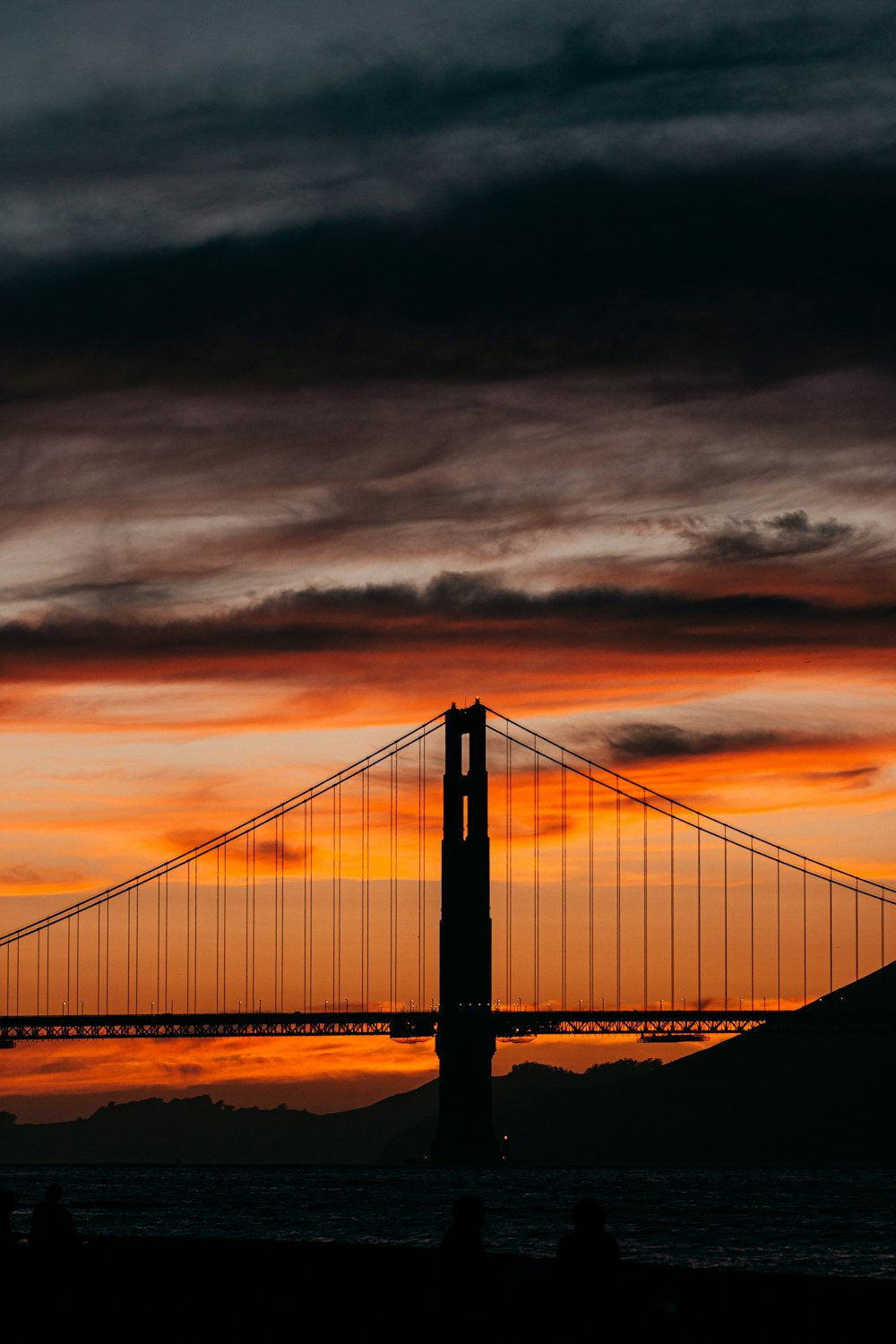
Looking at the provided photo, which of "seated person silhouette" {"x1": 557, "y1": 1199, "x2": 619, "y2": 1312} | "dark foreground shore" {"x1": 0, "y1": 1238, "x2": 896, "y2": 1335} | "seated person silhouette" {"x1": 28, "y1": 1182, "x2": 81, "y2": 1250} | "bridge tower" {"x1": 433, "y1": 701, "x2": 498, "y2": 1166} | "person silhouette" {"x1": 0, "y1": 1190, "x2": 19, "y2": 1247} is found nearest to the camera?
"seated person silhouette" {"x1": 557, "y1": 1199, "x2": 619, "y2": 1312}

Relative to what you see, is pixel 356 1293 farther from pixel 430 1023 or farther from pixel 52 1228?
pixel 430 1023

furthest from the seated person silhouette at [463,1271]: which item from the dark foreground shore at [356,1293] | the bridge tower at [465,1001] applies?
the bridge tower at [465,1001]

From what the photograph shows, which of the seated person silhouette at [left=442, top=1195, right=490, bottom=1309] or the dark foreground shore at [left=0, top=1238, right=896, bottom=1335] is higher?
the seated person silhouette at [left=442, top=1195, right=490, bottom=1309]

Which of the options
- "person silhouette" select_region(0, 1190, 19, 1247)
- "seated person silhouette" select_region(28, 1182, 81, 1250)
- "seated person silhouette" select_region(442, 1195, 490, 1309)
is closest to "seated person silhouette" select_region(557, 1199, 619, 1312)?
"seated person silhouette" select_region(442, 1195, 490, 1309)

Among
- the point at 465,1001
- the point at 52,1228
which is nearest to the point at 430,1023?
the point at 465,1001

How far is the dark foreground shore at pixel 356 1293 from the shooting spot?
19.8m

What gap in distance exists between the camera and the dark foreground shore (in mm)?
19812

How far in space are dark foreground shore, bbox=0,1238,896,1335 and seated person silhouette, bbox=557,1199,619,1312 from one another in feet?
0.16

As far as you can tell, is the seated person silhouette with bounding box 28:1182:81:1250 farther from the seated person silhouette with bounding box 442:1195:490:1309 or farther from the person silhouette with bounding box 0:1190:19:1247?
the seated person silhouette with bounding box 442:1195:490:1309

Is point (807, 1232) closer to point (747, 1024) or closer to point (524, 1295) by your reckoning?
point (524, 1295)

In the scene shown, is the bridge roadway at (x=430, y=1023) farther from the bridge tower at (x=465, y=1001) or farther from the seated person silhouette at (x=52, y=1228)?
the seated person silhouette at (x=52, y=1228)

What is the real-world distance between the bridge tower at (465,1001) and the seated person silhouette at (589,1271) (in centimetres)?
8592

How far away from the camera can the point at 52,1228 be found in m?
26.1

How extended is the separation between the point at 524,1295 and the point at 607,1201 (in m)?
64.1
